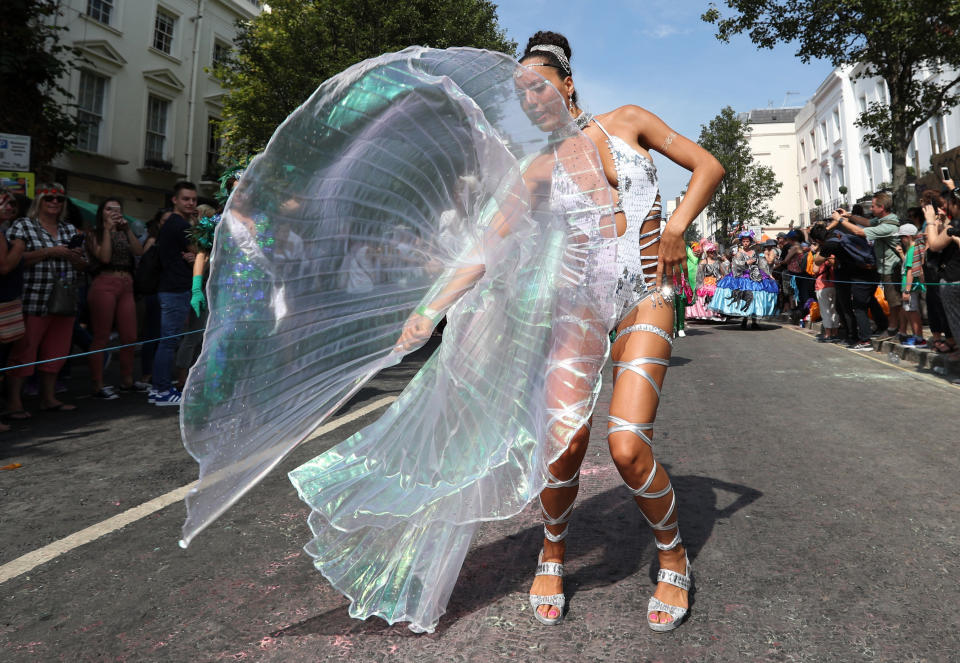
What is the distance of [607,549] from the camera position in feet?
9.36

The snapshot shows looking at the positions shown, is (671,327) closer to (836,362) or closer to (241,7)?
(836,362)

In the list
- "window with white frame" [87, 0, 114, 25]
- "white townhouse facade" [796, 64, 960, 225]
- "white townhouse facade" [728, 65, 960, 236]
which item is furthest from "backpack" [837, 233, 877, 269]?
"window with white frame" [87, 0, 114, 25]

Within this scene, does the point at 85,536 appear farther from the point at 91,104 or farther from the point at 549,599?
the point at 91,104

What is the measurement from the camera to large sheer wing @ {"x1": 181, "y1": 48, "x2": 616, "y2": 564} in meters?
1.90

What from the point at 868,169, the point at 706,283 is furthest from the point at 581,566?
the point at 868,169

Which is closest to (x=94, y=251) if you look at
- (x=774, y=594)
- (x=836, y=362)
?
(x=774, y=594)

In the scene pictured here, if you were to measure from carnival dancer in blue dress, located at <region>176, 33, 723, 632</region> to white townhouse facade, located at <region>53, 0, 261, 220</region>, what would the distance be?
20.4 m

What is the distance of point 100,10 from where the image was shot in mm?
22000

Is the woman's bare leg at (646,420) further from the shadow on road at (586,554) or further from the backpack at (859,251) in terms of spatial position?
the backpack at (859,251)

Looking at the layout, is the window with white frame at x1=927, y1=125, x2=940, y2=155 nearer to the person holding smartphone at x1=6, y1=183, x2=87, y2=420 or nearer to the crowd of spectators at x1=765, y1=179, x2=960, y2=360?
the crowd of spectators at x1=765, y1=179, x2=960, y2=360

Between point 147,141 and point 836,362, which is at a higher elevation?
point 147,141

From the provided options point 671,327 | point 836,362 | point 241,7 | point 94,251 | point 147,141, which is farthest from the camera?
point 241,7

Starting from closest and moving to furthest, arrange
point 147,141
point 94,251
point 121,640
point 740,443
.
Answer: point 121,640, point 740,443, point 94,251, point 147,141

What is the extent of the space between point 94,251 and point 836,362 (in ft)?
29.1
